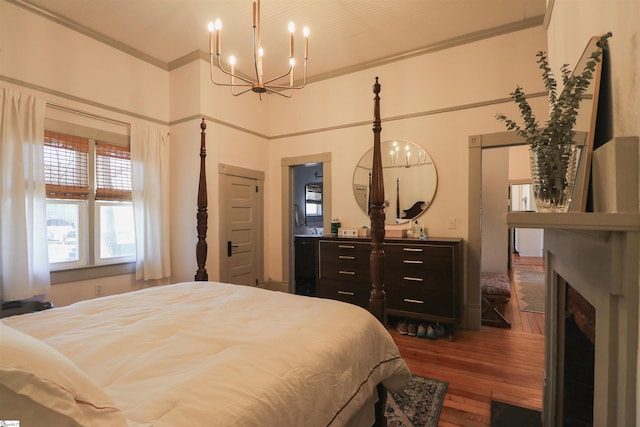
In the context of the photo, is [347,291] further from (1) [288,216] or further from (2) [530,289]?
(2) [530,289]

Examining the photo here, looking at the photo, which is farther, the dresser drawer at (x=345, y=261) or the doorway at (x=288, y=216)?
the doorway at (x=288, y=216)

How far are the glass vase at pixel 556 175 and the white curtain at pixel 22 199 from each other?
3737mm

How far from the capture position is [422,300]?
127 inches

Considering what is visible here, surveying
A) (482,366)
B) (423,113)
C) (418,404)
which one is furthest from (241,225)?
(482,366)

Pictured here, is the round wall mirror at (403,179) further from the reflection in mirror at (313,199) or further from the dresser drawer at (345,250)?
the reflection in mirror at (313,199)

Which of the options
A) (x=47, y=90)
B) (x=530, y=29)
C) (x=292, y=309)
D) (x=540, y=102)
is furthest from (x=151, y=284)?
(x=530, y=29)

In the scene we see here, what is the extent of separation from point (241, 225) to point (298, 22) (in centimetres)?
258

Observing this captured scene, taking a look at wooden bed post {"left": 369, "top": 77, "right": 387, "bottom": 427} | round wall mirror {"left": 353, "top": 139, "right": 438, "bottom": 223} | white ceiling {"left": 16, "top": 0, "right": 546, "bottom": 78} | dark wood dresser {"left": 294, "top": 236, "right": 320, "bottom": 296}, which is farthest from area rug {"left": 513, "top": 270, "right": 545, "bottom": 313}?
white ceiling {"left": 16, "top": 0, "right": 546, "bottom": 78}

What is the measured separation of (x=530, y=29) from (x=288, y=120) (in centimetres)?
310

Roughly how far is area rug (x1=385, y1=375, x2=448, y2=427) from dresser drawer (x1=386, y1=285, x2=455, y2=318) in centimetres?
88


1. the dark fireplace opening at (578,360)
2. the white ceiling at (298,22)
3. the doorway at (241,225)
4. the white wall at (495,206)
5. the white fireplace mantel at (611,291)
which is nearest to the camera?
the white fireplace mantel at (611,291)

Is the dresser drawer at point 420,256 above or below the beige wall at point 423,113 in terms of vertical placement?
below

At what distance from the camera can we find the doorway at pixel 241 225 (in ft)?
13.2

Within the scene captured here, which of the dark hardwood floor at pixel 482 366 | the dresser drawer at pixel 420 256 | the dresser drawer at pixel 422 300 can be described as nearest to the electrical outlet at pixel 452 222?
the dresser drawer at pixel 420 256
